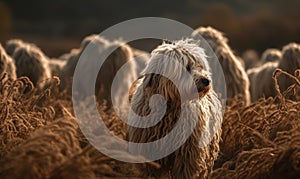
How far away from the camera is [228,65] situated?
405 inches

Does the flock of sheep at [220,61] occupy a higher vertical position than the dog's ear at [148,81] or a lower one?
lower

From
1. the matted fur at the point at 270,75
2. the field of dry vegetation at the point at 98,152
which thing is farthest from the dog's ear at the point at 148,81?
the matted fur at the point at 270,75

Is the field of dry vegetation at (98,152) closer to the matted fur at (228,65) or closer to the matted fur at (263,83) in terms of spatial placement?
the matted fur at (228,65)

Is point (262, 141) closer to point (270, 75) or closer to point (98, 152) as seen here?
point (98, 152)

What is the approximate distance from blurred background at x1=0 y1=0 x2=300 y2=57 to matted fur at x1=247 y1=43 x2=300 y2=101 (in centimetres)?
3075

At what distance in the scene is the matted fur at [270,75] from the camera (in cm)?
1114

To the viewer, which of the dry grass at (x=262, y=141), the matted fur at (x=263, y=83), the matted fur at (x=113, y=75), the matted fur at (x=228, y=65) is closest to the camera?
the dry grass at (x=262, y=141)

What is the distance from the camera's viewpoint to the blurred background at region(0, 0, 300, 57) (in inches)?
1781

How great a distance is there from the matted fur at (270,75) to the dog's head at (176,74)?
169 inches

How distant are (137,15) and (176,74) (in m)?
43.8

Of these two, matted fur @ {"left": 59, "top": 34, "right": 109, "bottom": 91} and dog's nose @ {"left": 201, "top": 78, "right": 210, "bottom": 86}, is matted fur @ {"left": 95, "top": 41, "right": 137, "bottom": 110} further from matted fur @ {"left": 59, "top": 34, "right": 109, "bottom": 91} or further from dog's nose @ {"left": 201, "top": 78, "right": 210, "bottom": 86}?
dog's nose @ {"left": 201, "top": 78, "right": 210, "bottom": 86}

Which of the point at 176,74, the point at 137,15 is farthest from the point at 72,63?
the point at 137,15

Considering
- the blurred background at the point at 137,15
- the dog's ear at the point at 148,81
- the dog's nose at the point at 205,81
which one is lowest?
the blurred background at the point at 137,15

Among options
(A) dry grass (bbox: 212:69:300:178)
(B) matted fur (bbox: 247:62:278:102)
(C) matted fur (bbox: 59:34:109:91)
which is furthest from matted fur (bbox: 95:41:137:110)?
(A) dry grass (bbox: 212:69:300:178)
